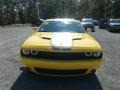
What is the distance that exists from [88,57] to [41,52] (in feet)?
3.39

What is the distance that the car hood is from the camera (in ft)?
22.1

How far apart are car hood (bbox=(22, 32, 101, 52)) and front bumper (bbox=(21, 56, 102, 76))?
0.89ft

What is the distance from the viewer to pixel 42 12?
78.9 meters

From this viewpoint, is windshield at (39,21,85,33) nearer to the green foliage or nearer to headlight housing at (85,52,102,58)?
headlight housing at (85,52,102,58)

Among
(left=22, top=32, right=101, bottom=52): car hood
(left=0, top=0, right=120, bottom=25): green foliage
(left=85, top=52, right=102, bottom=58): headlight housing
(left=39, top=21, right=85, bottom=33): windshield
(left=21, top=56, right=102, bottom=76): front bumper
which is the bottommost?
(left=0, top=0, right=120, bottom=25): green foliage

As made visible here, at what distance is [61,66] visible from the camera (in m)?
6.57

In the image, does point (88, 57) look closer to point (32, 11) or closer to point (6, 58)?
point (6, 58)

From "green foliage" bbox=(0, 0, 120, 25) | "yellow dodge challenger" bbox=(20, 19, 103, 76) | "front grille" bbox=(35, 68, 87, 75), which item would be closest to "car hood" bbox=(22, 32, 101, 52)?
"yellow dodge challenger" bbox=(20, 19, 103, 76)

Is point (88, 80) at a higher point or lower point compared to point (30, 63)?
lower

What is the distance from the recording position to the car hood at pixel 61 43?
6.72m

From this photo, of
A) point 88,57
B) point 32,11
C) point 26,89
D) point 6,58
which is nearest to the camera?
point 26,89

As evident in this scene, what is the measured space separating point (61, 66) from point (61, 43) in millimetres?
585

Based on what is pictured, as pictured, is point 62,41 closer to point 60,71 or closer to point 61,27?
point 60,71

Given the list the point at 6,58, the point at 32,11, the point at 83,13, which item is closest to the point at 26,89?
the point at 6,58
